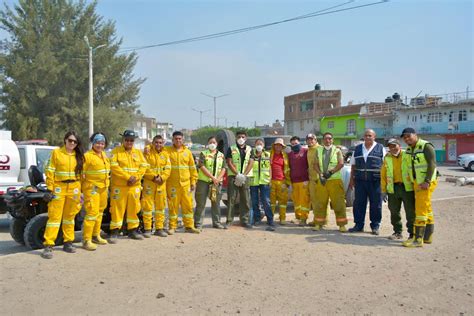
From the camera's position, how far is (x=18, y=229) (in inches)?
280

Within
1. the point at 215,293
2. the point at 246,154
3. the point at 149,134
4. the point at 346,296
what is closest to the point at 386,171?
the point at 246,154

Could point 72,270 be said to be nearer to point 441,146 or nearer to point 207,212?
point 207,212

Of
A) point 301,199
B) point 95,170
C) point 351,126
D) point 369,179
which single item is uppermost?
point 351,126

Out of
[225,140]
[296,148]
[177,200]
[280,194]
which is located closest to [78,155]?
[177,200]

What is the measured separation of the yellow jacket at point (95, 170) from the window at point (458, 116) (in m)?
44.8

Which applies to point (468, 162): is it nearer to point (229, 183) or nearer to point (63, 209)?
point (229, 183)

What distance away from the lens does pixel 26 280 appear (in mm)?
4996

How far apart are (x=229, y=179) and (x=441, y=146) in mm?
42418

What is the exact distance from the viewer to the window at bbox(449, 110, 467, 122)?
4317 centimetres

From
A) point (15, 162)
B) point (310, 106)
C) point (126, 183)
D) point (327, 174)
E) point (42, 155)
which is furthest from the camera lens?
point (310, 106)

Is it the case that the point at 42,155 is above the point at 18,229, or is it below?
above

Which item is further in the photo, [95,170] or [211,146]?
[211,146]

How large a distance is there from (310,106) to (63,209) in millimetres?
64084

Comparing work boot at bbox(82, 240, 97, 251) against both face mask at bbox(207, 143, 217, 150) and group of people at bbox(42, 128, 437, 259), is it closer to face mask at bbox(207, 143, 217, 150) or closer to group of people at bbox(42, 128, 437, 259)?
group of people at bbox(42, 128, 437, 259)
